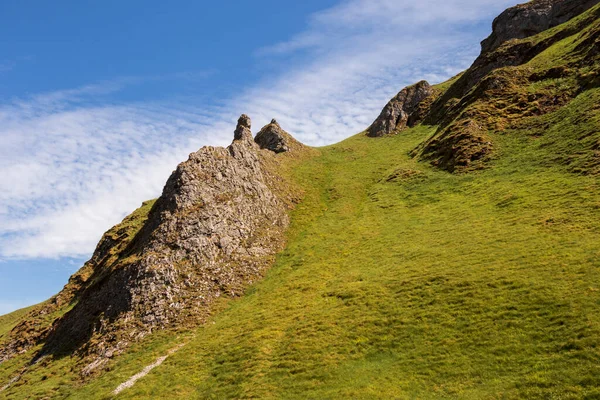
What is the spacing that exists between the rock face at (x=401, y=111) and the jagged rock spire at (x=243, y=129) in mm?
44290

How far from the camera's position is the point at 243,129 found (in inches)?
3711

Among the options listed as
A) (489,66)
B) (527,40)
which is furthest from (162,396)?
(527,40)

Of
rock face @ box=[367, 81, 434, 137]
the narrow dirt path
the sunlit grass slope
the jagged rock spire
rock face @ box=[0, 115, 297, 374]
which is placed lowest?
the sunlit grass slope

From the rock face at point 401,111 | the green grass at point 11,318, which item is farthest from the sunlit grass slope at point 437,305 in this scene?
the green grass at point 11,318

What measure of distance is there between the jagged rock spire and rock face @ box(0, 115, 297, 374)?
1870 cm

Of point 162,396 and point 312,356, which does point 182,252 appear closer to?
point 162,396

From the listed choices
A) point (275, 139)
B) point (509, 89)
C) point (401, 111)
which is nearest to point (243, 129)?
point (275, 139)

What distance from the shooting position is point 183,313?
1893 inches

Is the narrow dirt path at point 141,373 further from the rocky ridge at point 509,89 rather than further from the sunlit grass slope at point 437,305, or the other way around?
the rocky ridge at point 509,89

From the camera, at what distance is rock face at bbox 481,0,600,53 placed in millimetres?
113000

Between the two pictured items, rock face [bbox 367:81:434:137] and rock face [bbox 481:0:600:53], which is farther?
rock face [bbox 367:81:434:137]

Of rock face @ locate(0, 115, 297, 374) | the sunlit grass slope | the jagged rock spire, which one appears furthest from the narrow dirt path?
the jagged rock spire

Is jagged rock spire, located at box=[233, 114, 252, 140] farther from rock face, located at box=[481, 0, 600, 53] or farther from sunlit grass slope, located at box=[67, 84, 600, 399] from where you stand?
rock face, located at box=[481, 0, 600, 53]

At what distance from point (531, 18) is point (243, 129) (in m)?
98.7
